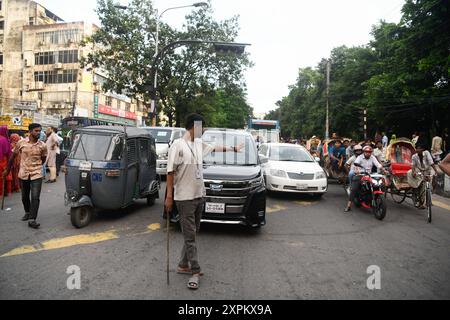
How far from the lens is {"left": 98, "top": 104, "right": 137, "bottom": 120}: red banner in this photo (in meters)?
45.3

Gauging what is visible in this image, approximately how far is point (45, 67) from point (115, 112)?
10.3 metres

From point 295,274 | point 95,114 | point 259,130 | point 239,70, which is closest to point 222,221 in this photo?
A: point 295,274

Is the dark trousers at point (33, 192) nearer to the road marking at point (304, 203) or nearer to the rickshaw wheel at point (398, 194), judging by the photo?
the road marking at point (304, 203)

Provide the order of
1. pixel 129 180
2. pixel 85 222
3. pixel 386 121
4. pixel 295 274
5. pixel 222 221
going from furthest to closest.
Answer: pixel 386 121 < pixel 129 180 < pixel 85 222 < pixel 222 221 < pixel 295 274

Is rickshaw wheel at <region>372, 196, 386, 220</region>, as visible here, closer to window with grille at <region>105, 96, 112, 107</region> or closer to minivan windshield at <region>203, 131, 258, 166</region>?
minivan windshield at <region>203, 131, 258, 166</region>

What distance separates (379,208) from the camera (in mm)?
7859

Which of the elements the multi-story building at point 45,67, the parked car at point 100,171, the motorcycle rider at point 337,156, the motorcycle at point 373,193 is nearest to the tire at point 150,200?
the parked car at point 100,171

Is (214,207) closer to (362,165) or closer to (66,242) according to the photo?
(66,242)

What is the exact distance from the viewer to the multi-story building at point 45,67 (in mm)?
42438

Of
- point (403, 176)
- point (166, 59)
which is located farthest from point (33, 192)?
point (166, 59)

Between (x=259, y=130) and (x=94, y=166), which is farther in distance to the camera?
(x=259, y=130)

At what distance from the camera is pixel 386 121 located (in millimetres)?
29938
